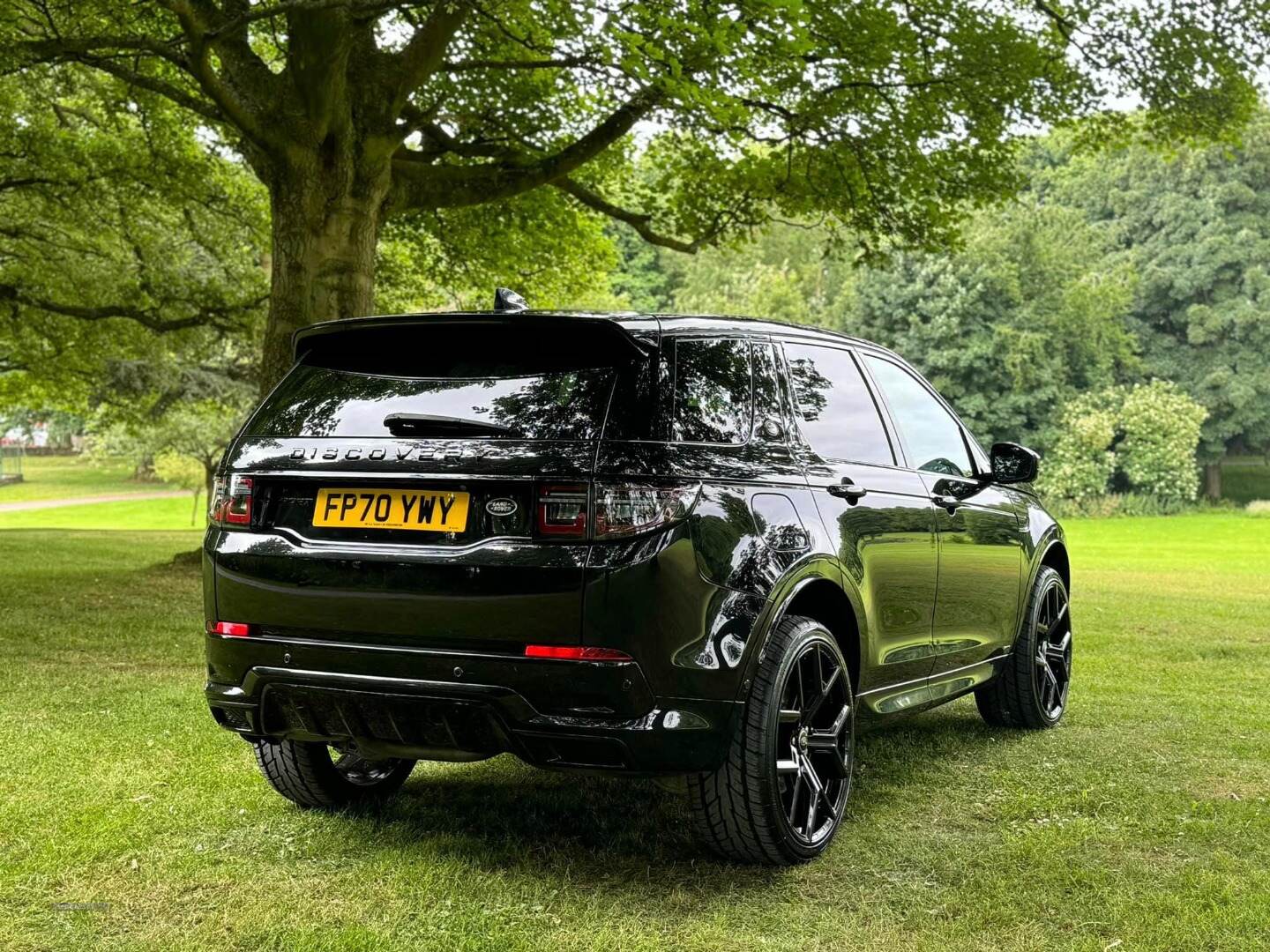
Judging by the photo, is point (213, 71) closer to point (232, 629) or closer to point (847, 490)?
point (232, 629)

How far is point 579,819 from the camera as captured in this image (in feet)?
16.4

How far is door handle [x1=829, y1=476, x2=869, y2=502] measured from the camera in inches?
187

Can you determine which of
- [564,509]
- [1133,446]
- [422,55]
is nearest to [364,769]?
[564,509]

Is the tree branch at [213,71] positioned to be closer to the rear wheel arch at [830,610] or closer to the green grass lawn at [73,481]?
the rear wheel arch at [830,610]

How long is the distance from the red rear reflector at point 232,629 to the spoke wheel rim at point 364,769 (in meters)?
1.02

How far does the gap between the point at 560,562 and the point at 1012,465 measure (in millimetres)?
3392

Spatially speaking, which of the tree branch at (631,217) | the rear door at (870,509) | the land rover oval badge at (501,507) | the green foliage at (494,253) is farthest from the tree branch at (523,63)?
the land rover oval badge at (501,507)

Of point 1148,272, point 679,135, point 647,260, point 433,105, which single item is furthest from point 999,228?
point 433,105

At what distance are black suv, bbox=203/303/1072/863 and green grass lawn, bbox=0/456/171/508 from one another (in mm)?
66747

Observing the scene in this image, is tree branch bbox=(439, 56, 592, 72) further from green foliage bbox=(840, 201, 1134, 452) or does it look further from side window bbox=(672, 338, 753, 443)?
green foliage bbox=(840, 201, 1134, 452)

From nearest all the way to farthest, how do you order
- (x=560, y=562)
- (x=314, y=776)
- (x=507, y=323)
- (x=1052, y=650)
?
(x=560, y=562) < (x=507, y=323) < (x=314, y=776) < (x=1052, y=650)

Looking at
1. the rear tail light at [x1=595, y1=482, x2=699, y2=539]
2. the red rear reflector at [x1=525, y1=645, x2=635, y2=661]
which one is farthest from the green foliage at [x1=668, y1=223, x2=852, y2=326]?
the red rear reflector at [x1=525, y1=645, x2=635, y2=661]

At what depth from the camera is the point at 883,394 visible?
562cm

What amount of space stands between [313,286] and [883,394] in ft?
22.4
